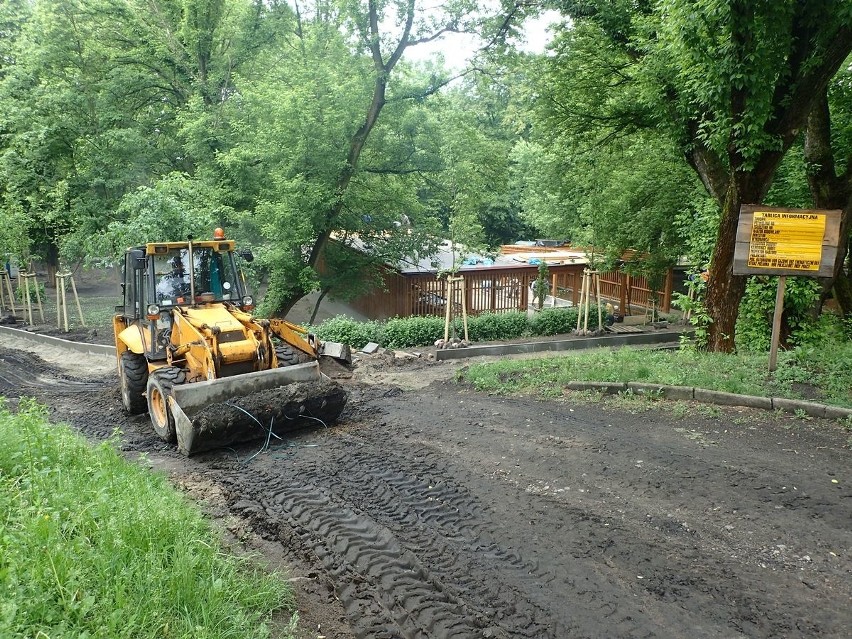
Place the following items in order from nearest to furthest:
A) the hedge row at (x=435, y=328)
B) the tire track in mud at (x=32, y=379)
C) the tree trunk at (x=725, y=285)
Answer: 1. the tree trunk at (x=725, y=285)
2. the tire track in mud at (x=32, y=379)
3. the hedge row at (x=435, y=328)

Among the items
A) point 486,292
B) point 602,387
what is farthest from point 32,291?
point 602,387

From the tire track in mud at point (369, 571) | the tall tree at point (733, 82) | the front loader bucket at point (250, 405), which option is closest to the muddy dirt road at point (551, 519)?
the tire track in mud at point (369, 571)

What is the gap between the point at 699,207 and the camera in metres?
14.7

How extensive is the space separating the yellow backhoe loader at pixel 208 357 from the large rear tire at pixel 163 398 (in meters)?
0.01

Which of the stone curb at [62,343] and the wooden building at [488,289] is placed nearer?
the stone curb at [62,343]

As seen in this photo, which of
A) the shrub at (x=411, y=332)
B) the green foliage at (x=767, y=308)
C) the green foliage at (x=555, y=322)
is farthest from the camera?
the green foliage at (x=555, y=322)

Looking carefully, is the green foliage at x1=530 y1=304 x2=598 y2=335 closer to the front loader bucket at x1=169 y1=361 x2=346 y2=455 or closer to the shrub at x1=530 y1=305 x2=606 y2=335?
the shrub at x1=530 y1=305 x2=606 y2=335

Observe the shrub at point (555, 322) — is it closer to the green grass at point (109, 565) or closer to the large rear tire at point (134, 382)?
the large rear tire at point (134, 382)

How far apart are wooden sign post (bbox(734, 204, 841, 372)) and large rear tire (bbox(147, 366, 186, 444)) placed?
8.08 meters

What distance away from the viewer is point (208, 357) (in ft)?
27.8

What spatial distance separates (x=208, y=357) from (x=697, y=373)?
7.11 metres

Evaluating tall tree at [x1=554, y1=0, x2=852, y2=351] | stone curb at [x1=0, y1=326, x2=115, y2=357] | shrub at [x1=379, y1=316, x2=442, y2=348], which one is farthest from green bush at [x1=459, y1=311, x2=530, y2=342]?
stone curb at [x1=0, y1=326, x2=115, y2=357]

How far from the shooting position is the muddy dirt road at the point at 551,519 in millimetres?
4438

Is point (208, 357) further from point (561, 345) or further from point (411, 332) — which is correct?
point (561, 345)
